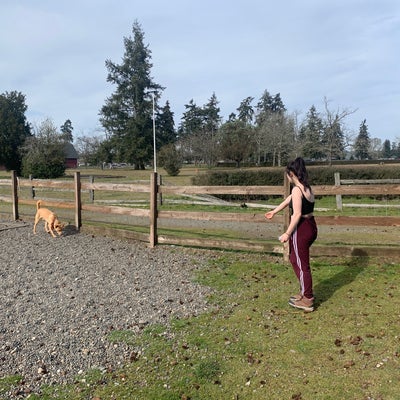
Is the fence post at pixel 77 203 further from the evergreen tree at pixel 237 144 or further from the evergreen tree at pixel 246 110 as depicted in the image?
the evergreen tree at pixel 246 110

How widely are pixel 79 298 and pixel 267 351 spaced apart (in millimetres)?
2777

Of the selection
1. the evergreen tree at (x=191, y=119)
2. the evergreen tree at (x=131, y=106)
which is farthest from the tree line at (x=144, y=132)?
the evergreen tree at (x=191, y=119)

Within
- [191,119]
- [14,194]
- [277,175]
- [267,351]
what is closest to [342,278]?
[267,351]

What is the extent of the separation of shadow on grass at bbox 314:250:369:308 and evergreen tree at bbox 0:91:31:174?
52321mm

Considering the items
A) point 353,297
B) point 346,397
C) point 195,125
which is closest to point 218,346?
point 346,397

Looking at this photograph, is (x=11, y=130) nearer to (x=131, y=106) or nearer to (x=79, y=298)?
(x=131, y=106)

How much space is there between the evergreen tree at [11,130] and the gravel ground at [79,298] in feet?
160

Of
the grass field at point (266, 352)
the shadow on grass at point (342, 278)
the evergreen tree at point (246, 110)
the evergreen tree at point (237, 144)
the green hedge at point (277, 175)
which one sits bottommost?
the grass field at point (266, 352)

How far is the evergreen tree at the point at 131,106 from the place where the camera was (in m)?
54.8

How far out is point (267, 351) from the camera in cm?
368

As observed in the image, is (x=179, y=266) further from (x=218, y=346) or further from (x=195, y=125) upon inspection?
(x=195, y=125)

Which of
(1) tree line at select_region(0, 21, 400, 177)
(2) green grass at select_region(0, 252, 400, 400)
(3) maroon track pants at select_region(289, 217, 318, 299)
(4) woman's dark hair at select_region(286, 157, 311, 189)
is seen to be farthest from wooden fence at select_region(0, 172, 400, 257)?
(1) tree line at select_region(0, 21, 400, 177)

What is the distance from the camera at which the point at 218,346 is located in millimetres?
3816

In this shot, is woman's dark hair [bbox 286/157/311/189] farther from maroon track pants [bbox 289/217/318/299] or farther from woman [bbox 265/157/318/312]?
maroon track pants [bbox 289/217/318/299]
